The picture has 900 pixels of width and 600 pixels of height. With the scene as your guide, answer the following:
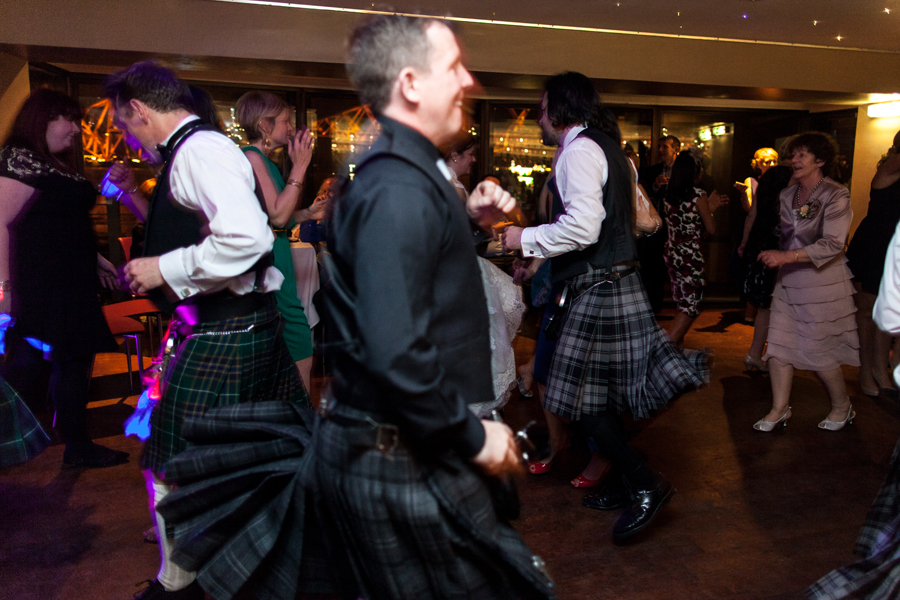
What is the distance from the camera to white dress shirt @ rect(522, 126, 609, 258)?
2230 mm

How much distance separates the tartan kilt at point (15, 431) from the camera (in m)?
2.04

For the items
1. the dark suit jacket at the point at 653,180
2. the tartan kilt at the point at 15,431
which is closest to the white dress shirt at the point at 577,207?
the tartan kilt at the point at 15,431

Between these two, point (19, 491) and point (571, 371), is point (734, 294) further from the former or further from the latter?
point (19, 491)

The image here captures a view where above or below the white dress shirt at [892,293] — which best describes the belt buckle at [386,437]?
below

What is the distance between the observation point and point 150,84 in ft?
5.73

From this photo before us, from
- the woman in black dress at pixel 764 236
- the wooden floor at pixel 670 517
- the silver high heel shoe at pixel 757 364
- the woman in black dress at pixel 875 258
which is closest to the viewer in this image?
the wooden floor at pixel 670 517

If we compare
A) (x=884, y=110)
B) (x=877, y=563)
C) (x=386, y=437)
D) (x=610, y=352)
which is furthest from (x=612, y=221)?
(x=884, y=110)

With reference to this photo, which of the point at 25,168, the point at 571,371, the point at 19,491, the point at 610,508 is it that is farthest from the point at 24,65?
the point at 610,508

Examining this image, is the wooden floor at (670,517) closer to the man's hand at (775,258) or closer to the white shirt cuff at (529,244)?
the man's hand at (775,258)

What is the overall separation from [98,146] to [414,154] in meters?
6.02

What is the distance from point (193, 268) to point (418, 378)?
876 mm

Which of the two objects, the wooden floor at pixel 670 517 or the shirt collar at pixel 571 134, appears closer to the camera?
the wooden floor at pixel 670 517

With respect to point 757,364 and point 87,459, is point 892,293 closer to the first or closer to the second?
point 87,459

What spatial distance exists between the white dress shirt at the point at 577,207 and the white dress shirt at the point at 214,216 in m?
1.01
